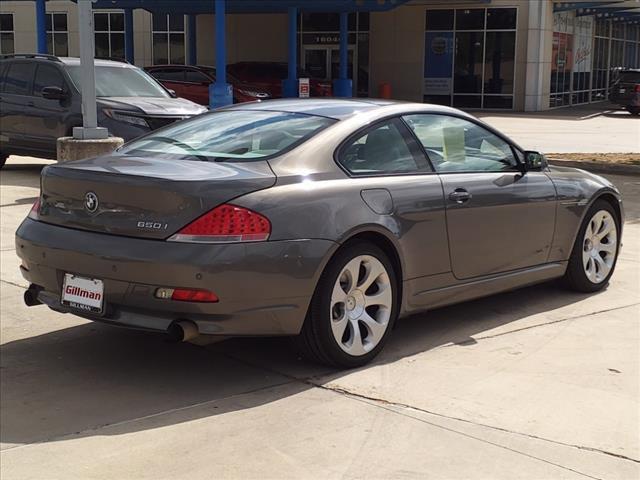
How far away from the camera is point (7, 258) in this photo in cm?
759

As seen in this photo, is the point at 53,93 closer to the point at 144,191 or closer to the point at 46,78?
the point at 46,78

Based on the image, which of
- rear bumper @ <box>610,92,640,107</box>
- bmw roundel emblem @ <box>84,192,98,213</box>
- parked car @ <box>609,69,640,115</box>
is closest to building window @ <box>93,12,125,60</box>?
parked car @ <box>609,69,640,115</box>

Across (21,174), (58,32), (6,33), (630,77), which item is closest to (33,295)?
(21,174)

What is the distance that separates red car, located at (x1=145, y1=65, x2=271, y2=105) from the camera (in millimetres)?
24750

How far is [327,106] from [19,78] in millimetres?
9261

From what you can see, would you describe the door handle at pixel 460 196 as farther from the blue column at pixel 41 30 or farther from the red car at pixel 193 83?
the blue column at pixel 41 30

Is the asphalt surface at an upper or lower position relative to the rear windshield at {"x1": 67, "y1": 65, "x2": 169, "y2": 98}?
lower

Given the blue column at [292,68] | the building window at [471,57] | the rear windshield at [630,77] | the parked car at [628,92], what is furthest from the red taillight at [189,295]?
the building window at [471,57]

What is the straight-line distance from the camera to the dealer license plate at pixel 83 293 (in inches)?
177

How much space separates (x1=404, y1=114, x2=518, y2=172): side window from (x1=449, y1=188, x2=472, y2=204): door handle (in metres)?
0.17

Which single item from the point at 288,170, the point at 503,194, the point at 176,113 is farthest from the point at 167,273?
the point at 176,113

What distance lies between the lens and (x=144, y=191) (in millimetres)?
4449

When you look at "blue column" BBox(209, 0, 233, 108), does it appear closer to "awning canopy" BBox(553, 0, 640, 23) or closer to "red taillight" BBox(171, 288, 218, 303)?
"awning canopy" BBox(553, 0, 640, 23)

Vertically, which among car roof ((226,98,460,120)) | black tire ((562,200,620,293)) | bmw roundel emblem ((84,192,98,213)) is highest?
car roof ((226,98,460,120))
